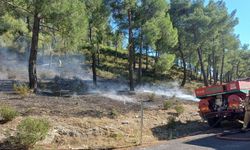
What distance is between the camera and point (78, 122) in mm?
13328

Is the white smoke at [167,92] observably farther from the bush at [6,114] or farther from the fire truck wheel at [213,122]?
the bush at [6,114]

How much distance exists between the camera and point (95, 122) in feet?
45.1

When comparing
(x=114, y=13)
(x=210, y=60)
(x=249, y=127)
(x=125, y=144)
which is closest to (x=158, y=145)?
(x=125, y=144)

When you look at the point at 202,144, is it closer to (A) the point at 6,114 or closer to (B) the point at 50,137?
(B) the point at 50,137

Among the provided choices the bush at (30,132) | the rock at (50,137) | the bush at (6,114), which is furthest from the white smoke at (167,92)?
the bush at (30,132)

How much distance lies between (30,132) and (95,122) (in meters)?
3.55

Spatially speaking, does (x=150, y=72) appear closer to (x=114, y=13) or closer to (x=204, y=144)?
(x=114, y=13)

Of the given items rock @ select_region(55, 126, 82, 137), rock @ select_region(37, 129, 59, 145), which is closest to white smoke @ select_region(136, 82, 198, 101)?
rock @ select_region(55, 126, 82, 137)

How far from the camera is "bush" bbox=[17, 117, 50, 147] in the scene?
10484mm

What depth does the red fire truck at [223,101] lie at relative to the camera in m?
15.0

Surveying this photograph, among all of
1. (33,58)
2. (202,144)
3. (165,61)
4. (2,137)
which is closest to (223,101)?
(202,144)

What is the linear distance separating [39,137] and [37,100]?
5972 mm

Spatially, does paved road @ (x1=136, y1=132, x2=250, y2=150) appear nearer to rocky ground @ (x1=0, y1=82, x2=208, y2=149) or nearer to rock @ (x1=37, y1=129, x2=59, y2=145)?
rocky ground @ (x1=0, y1=82, x2=208, y2=149)

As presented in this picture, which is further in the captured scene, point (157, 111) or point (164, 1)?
point (164, 1)
